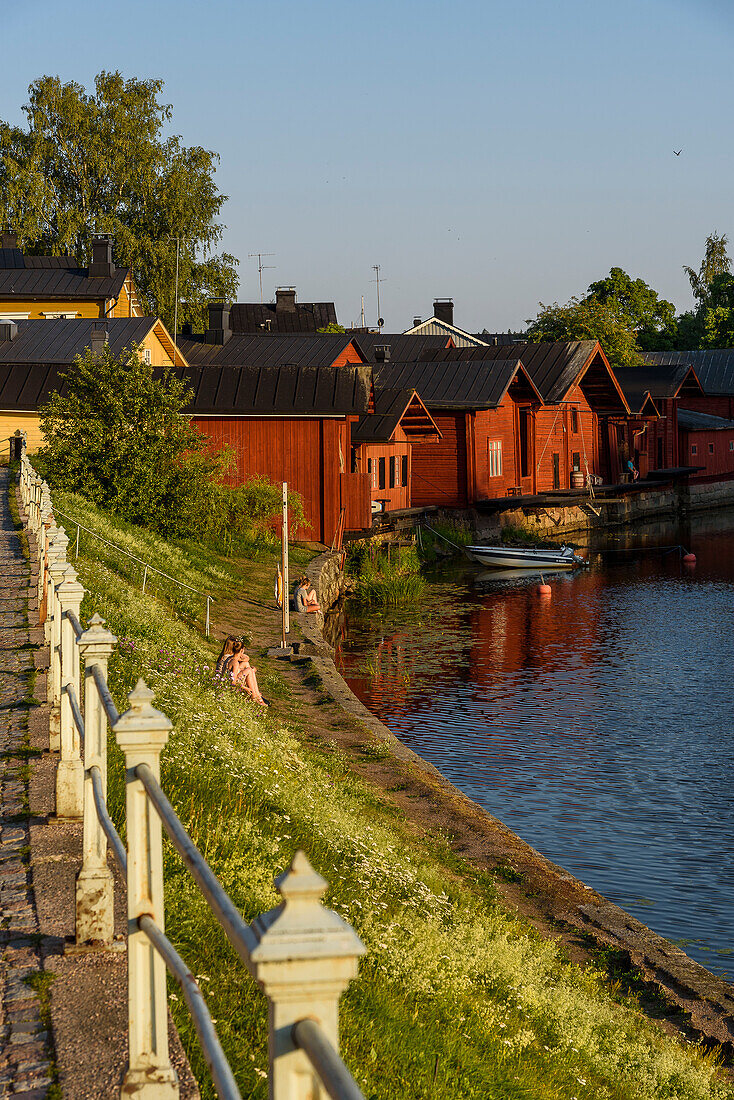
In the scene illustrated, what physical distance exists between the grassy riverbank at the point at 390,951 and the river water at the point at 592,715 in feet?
10.3

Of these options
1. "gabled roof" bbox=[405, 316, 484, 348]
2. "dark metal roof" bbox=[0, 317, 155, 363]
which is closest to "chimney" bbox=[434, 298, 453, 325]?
"gabled roof" bbox=[405, 316, 484, 348]

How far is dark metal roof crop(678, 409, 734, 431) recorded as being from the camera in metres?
75.3

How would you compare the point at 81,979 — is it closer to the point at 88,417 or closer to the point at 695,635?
the point at 88,417

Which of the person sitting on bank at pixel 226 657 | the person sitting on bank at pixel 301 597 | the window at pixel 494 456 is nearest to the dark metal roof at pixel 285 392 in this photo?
the person sitting on bank at pixel 301 597

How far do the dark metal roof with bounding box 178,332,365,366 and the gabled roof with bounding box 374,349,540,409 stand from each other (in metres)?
2.36

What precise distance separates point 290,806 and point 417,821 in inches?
165

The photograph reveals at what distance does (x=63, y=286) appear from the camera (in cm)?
6150

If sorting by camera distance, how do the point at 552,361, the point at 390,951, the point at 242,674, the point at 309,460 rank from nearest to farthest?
the point at 390,951 → the point at 242,674 → the point at 309,460 → the point at 552,361

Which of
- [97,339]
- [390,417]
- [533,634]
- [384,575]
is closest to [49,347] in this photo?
[97,339]

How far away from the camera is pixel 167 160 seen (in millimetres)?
65312

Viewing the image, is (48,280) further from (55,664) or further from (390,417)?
(55,664)

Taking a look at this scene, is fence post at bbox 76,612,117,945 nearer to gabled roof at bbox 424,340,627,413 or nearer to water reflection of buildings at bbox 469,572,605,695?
water reflection of buildings at bbox 469,572,605,695

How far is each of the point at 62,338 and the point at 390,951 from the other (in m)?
43.8

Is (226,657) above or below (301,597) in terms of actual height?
above
